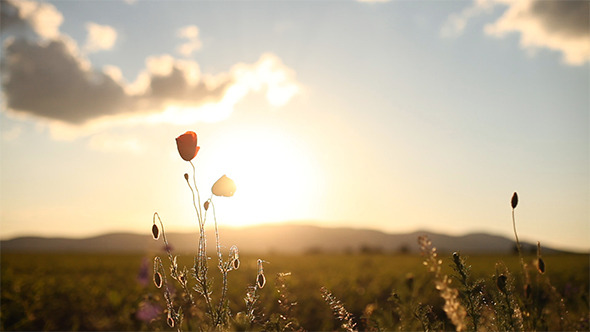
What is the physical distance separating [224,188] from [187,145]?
318 millimetres

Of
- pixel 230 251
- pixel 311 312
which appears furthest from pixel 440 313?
pixel 230 251

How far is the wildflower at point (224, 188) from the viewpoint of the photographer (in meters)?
2.27

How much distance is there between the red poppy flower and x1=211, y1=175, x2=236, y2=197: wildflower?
0.23m

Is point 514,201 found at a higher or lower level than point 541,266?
higher

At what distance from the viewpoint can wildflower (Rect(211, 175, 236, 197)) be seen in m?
2.27

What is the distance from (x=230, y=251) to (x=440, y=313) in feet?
28.7

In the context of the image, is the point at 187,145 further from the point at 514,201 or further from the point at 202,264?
the point at 514,201

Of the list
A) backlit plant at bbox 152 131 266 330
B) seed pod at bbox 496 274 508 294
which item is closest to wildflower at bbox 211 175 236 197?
backlit plant at bbox 152 131 266 330

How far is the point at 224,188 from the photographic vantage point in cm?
228

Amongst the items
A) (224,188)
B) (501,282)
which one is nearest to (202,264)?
(224,188)

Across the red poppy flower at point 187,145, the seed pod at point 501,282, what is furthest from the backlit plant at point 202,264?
the seed pod at point 501,282

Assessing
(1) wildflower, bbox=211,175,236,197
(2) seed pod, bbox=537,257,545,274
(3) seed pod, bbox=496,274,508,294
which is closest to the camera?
(2) seed pod, bbox=537,257,545,274

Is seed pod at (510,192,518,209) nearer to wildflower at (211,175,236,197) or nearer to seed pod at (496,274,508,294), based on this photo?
seed pod at (496,274,508,294)

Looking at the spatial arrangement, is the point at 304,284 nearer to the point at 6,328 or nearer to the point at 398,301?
the point at 6,328
